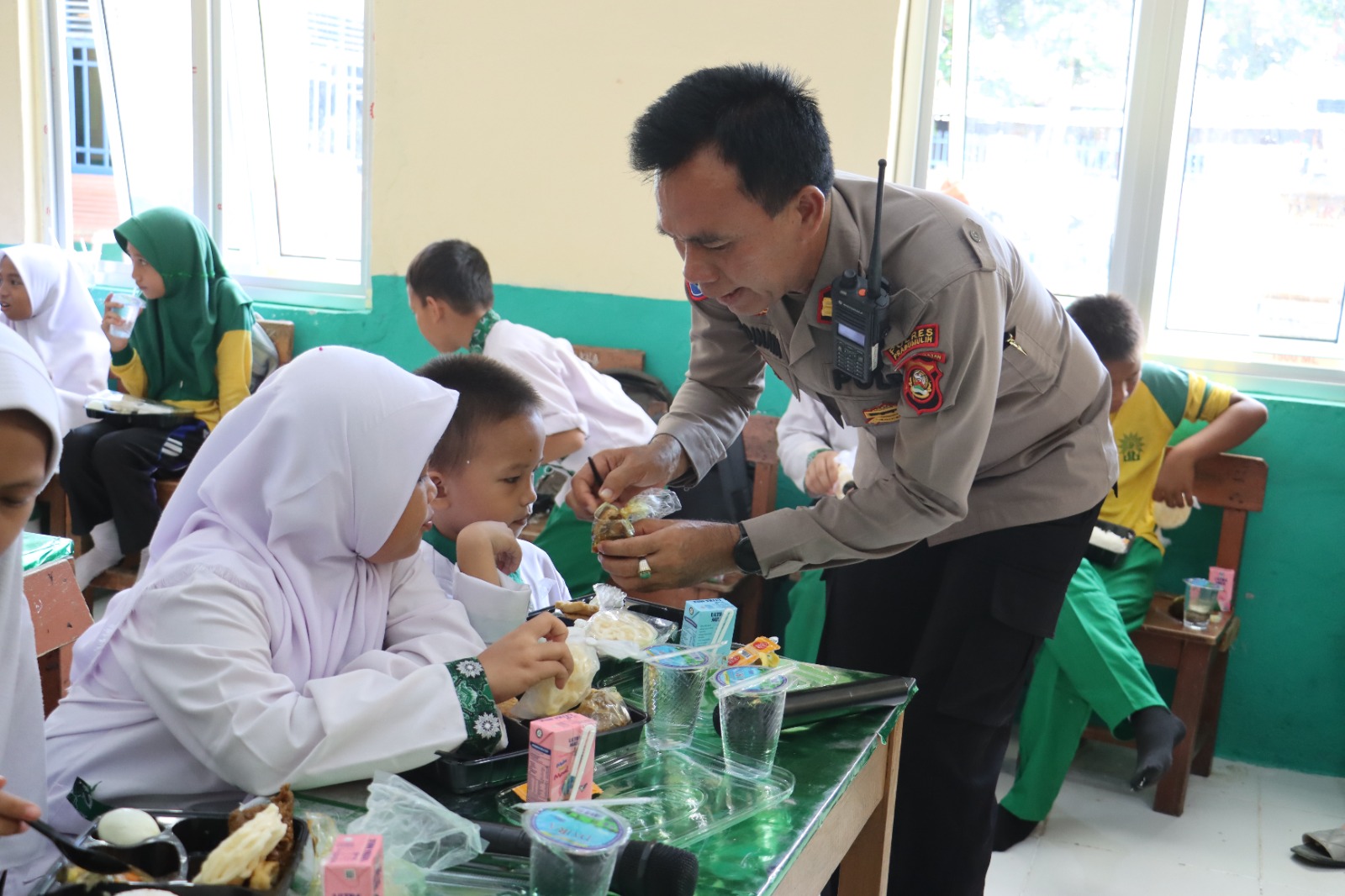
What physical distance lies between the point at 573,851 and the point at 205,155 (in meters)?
4.89

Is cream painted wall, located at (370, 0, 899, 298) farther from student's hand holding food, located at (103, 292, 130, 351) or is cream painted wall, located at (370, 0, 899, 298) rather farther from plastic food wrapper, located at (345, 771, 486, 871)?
plastic food wrapper, located at (345, 771, 486, 871)

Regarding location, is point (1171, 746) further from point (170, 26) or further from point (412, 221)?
point (170, 26)

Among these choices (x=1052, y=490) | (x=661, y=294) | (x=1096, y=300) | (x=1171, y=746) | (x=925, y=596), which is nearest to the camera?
Result: (x=1052, y=490)

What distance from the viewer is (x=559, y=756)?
43.1 inches

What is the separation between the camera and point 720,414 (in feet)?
7.28

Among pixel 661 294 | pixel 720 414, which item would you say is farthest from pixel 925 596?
pixel 661 294

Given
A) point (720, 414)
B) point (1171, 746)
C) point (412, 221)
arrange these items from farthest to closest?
point (412, 221)
point (1171, 746)
point (720, 414)

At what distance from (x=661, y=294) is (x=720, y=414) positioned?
72.9 inches

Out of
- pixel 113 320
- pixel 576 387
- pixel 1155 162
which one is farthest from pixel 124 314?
pixel 1155 162

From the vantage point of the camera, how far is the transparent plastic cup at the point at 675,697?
1.30 metres

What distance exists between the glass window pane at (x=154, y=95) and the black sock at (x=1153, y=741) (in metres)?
4.48

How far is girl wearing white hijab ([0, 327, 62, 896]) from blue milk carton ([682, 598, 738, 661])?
0.80 meters

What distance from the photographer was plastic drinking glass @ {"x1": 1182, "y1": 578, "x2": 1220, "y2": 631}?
320 cm

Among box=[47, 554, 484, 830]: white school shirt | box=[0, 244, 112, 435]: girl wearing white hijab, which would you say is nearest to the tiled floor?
box=[47, 554, 484, 830]: white school shirt
